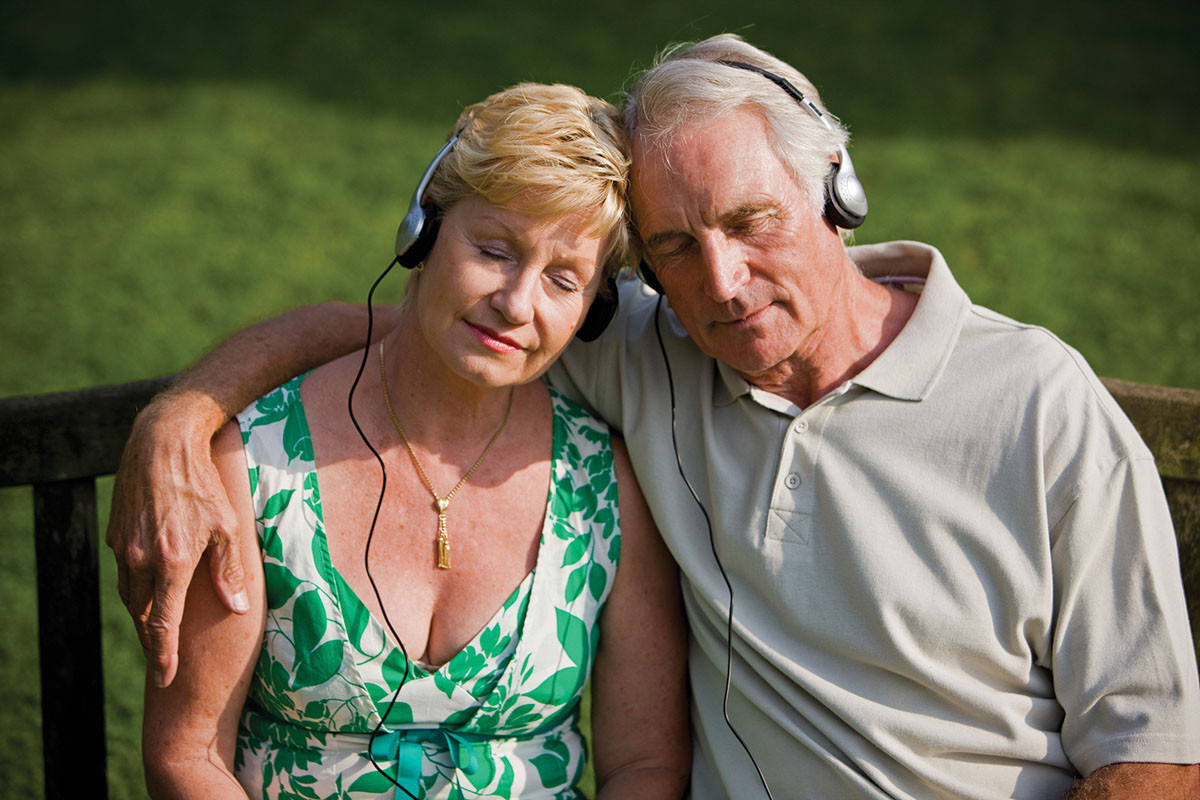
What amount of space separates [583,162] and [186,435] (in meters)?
0.90

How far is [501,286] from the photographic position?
2.04 metres

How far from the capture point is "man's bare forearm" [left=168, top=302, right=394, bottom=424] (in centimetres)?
219

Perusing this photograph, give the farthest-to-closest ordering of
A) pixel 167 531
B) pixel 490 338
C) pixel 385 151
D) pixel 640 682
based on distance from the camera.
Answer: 1. pixel 385 151
2. pixel 640 682
3. pixel 490 338
4. pixel 167 531

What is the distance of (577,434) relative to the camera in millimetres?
2395

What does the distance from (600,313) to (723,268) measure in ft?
0.95

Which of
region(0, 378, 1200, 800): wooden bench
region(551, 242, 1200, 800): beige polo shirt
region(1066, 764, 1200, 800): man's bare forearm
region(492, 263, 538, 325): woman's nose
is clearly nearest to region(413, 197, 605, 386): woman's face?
region(492, 263, 538, 325): woman's nose

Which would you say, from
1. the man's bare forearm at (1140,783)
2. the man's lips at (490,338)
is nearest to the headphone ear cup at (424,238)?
the man's lips at (490,338)

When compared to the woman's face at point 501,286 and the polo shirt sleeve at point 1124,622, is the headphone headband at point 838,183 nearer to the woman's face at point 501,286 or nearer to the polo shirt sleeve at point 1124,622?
the woman's face at point 501,286

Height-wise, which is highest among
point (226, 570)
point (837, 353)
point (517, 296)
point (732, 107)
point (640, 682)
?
point (732, 107)

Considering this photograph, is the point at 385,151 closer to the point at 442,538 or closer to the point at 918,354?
the point at 442,538

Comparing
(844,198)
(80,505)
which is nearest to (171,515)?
(80,505)

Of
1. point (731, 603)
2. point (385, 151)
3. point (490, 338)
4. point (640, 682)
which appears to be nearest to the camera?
point (490, 338)

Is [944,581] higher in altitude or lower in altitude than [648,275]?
lower

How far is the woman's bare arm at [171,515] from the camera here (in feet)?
6.46
